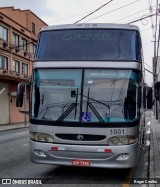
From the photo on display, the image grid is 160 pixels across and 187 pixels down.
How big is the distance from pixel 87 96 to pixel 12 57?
33558 millimetres

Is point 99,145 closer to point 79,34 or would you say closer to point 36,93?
point 36,93

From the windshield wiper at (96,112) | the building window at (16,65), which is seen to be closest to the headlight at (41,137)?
the windshield wiper at (96,112)

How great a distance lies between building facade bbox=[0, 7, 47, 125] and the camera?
126 feet

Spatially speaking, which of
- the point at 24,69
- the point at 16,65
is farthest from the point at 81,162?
the point at 24,69

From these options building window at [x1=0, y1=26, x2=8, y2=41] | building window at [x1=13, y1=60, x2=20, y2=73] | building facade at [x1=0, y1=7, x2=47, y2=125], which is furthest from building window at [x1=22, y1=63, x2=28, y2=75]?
building window at [x1=0, y1=26, x2=8, y2=41]

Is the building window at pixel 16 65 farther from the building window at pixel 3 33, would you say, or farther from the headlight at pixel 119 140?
→ the headlight at pixel 119 140

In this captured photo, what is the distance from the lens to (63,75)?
28.8ft

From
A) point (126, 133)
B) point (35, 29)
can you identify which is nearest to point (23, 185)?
point (126, 133)

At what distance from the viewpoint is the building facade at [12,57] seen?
38344 mm

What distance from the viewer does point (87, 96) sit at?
8.59 metres

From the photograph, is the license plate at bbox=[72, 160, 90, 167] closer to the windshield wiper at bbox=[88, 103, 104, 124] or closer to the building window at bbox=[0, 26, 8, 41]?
the windshield wiper at bbox=[88, 103, 104, 124]

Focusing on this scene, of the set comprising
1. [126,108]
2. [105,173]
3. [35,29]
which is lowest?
[105,173]

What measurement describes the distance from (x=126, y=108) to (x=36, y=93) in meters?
2.12

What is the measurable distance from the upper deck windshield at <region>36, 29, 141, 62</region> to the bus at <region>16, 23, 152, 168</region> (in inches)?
0.9
